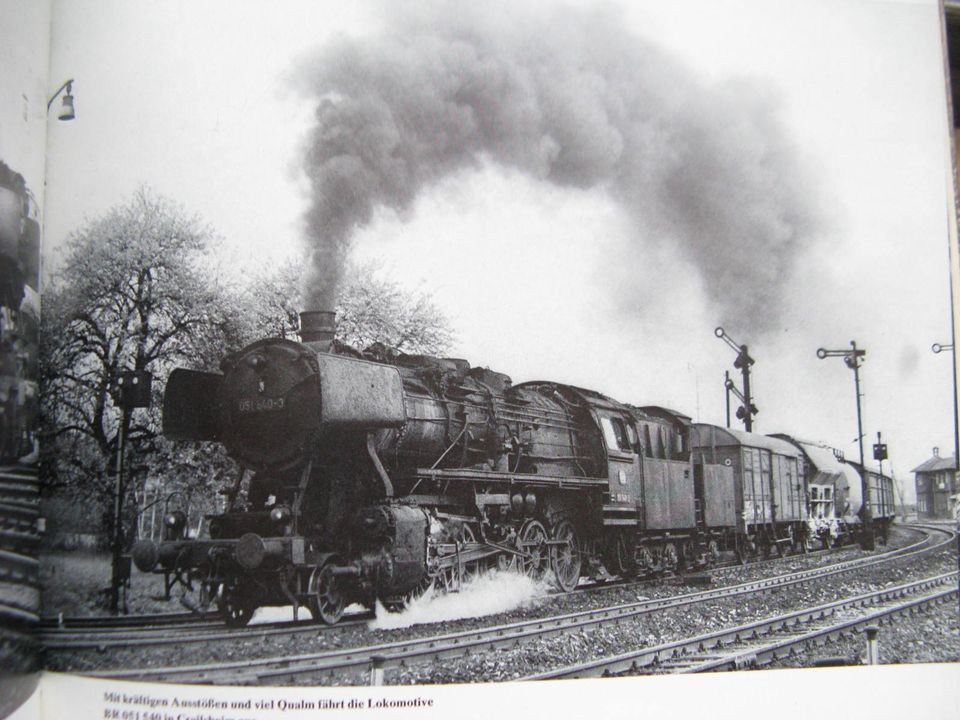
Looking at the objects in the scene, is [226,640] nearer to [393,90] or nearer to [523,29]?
[393,90]

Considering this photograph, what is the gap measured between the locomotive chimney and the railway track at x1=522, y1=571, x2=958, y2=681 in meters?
1.36

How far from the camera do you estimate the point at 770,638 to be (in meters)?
3.18

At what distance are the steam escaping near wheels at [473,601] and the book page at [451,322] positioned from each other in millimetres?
17

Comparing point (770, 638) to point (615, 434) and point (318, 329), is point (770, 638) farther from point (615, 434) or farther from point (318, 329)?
point (318, 329)

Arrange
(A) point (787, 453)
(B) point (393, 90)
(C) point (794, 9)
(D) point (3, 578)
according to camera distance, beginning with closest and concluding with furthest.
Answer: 1. (D) point (3, 578)
2. (B) point (393, 90)
3. (C) point (794, 9)
4. (A) point (787, 453)

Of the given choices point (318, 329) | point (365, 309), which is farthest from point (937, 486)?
point (318, 329)

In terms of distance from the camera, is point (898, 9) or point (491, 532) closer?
point (898, 9)

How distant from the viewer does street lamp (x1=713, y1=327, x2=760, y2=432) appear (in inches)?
138

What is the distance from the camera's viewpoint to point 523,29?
3084mm

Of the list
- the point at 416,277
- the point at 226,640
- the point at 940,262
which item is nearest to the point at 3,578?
the point at 226,640

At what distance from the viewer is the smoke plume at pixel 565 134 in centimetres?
290

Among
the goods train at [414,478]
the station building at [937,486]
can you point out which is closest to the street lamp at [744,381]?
the goods train at [414,478]

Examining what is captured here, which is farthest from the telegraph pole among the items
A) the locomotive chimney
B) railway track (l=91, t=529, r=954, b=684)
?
the locomotive chimney

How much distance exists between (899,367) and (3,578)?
3436mm
